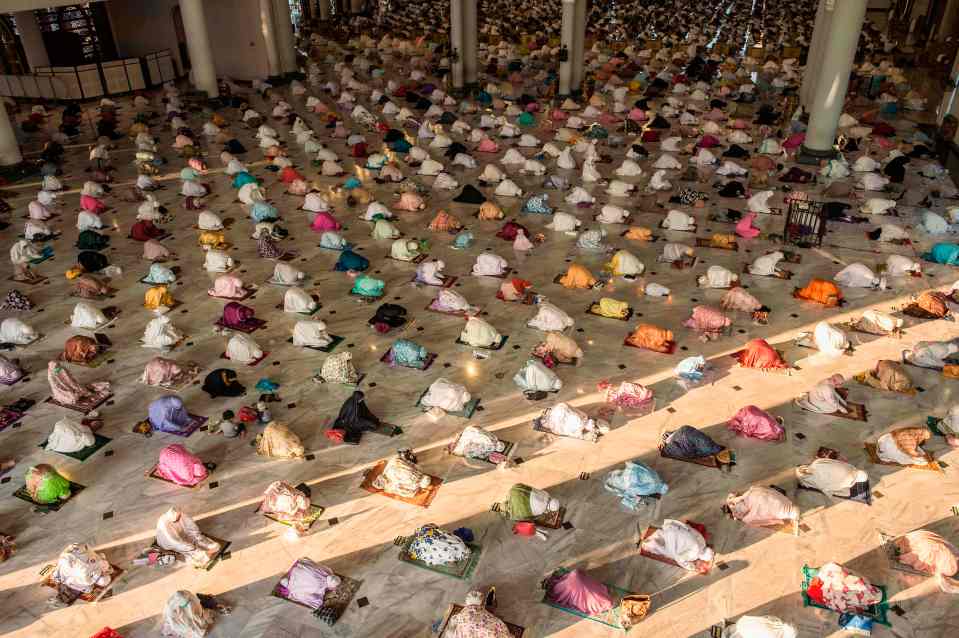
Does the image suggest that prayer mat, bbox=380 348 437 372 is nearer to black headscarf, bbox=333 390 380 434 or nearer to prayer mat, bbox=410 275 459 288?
black headscarf, bbox=333 390 380 434

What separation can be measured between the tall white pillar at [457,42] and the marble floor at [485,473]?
49.7 feet

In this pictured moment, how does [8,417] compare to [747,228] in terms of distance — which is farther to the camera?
[747,228]

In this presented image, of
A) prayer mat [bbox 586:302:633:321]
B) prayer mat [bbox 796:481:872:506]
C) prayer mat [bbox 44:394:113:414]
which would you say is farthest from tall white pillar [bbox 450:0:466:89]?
prayer mat [bbox 796:481:872:506]

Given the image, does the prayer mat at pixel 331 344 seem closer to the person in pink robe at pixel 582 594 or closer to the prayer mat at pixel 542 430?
the prayer mat at pixel 542 430

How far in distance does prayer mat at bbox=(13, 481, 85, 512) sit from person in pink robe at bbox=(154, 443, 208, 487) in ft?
4.02

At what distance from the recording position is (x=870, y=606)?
793 cm

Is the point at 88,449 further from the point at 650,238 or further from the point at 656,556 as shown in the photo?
the point at 650,238

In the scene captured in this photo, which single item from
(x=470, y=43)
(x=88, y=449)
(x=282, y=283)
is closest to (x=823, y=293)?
(x=282, y=283)

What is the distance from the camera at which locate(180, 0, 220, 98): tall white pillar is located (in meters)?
25.5

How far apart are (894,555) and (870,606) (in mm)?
996

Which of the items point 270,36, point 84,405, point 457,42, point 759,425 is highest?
point 457,42

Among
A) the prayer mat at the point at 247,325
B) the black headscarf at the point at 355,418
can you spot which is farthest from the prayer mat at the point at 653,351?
the prayer mat at the point at 247,325

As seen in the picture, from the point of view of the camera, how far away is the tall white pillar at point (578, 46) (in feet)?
85.7

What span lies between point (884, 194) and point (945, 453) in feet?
34.1
